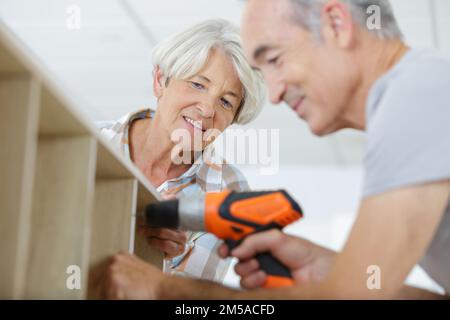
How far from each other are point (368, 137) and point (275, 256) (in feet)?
0.95

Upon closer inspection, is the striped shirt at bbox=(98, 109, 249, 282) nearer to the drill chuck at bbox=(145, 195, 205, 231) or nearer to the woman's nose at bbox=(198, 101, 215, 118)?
the woman's nose at bbox=(198, 101, 215, 118)

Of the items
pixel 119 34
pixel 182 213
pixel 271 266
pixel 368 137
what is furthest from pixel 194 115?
pixel 119 34

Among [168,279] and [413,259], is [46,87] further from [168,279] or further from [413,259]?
[413,259]

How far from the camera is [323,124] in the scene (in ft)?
3.87

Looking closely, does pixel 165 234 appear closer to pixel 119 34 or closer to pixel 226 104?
pixel 226 104

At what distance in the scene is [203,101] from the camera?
1951mm

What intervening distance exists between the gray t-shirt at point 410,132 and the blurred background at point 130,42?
2.08 metres

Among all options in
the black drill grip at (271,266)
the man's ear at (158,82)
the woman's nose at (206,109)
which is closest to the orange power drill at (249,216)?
the black drill grip at (271,266)

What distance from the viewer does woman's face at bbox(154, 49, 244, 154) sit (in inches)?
76.9

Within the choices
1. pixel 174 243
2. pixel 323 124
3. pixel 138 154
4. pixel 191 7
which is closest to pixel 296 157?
pixel 191 7

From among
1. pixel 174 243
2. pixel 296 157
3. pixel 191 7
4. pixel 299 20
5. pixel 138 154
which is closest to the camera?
pixel 299 20

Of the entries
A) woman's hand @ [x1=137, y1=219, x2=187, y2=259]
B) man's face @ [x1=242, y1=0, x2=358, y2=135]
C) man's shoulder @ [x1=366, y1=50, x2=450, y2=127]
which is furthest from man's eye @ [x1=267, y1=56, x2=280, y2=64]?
woman's hand @ [x1=137, y1=219, x2=187, y2=259]

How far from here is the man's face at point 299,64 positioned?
3.70 ft
